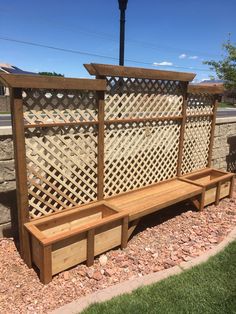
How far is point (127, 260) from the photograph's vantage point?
3650mm

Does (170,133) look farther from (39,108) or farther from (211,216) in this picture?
(39,108)

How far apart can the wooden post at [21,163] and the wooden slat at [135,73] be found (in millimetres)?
1066

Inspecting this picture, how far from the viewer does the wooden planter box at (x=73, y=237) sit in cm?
310

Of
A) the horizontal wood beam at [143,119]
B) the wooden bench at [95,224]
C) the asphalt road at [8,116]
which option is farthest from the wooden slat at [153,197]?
the asphalt road at [8,116]

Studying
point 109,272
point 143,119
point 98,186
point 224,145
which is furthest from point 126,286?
point 224,145

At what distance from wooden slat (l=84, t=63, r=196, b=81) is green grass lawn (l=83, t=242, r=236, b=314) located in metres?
2.54

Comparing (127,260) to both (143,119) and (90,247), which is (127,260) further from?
(143,119)

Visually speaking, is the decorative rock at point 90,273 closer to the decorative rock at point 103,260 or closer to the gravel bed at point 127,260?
the gravel bed at point 127,260

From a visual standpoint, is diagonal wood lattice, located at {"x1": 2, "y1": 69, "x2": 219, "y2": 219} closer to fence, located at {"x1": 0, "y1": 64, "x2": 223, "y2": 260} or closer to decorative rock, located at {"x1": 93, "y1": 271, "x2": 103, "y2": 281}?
fence, located at {"x1": 0, "y1": 64, "x2": 223, "y2": 260}

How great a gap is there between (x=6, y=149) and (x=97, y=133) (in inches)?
45.5

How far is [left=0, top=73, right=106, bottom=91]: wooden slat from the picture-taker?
302 cm

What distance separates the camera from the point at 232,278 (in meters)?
3.23

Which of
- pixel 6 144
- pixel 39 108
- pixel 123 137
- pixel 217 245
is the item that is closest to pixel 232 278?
pixel 217 245

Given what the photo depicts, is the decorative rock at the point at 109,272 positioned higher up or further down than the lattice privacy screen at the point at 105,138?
further down
